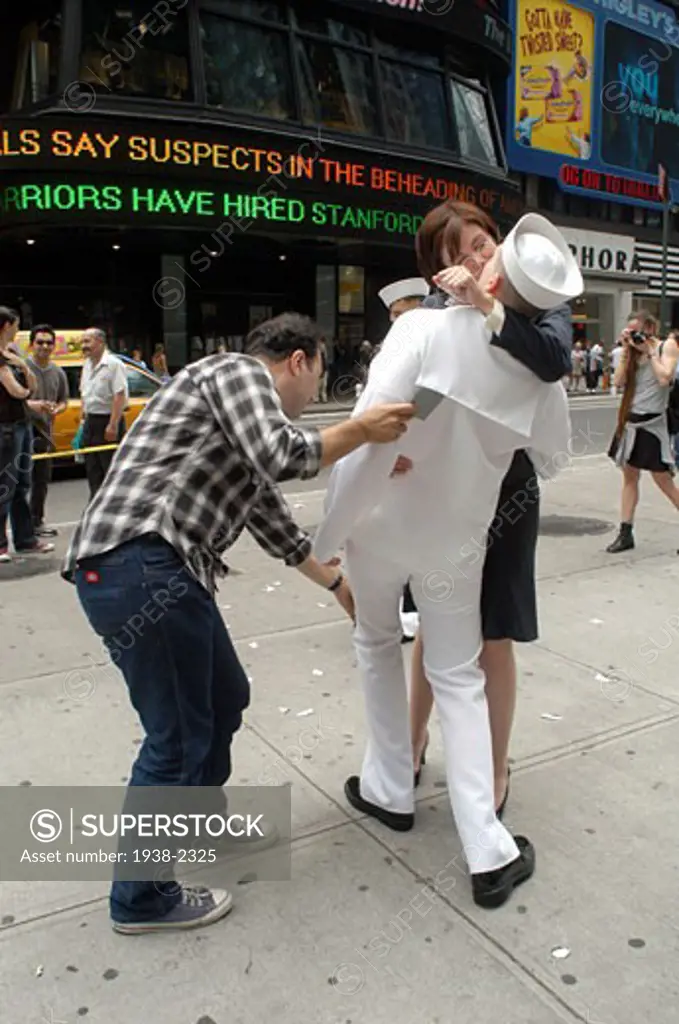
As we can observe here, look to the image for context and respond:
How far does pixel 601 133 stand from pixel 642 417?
2874 cm

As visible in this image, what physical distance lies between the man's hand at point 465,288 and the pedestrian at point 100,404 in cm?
598

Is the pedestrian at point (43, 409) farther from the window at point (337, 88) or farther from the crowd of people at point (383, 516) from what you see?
the window at point (337, 88)

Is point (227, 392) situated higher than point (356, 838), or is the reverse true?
point (227, 392)

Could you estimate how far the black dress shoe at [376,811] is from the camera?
2.79 metres

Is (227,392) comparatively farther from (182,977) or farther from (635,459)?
(635,459)

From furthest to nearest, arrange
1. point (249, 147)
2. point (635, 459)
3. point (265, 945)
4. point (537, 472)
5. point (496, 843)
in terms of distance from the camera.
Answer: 1. point (249, 147)
2. point (635, 459)
3. point (537, 472)
4. point (496, 843)
5. point (265, 945)

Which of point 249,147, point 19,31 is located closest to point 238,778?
point 249,147

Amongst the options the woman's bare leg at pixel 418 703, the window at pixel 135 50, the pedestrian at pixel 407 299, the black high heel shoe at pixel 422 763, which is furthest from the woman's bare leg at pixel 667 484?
the window at pixel 135 50

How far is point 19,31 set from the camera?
1855 cm

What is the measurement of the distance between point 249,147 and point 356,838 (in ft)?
56.6

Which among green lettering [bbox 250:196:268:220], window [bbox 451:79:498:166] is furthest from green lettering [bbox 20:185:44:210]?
window [bbox 451:79:498:166]

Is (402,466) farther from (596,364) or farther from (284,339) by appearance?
(596,364)

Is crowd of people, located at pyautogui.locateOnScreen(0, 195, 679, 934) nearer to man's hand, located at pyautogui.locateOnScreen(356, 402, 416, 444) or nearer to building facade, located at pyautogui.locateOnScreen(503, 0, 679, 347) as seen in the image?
man's hand, located at pyautogui.locateOnScreen(356, 402, 416, 444)

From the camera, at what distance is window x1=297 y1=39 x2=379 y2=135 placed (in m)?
19.5
